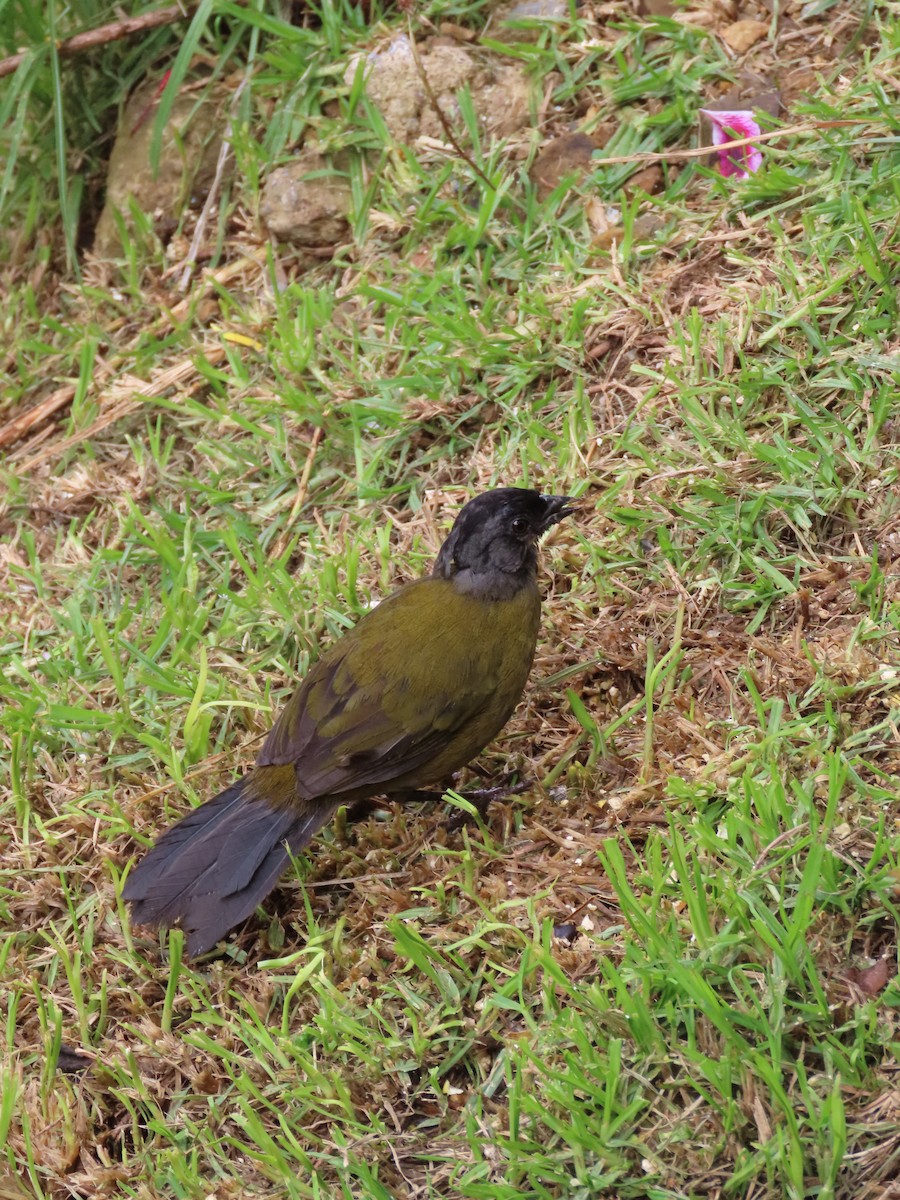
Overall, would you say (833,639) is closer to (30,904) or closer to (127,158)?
(30,904)

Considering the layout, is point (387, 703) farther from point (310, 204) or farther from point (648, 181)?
point (310, 204)

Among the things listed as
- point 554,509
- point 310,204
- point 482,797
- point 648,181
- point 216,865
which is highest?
point 310,204

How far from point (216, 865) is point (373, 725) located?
0.59 meters

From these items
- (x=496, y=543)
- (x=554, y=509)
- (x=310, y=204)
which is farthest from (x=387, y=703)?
(x=310, y=204)

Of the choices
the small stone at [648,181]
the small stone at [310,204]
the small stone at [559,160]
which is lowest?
the small stone at [648,181]

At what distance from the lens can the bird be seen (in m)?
3.92

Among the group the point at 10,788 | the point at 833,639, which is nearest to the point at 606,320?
the point at 833,639

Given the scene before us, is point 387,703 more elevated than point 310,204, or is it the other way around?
point 310,204

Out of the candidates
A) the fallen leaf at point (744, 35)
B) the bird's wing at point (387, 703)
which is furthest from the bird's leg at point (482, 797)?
the fallen leaf at point (744, 35)

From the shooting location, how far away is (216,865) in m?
3.93

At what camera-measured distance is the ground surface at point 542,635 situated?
3.16m

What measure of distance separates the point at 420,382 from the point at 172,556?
3.68 feet

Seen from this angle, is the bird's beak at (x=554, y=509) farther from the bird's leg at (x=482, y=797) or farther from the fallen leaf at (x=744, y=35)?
the fallen leaf at (x=744, y=35)

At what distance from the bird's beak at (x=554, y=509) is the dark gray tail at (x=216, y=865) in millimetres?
1101
